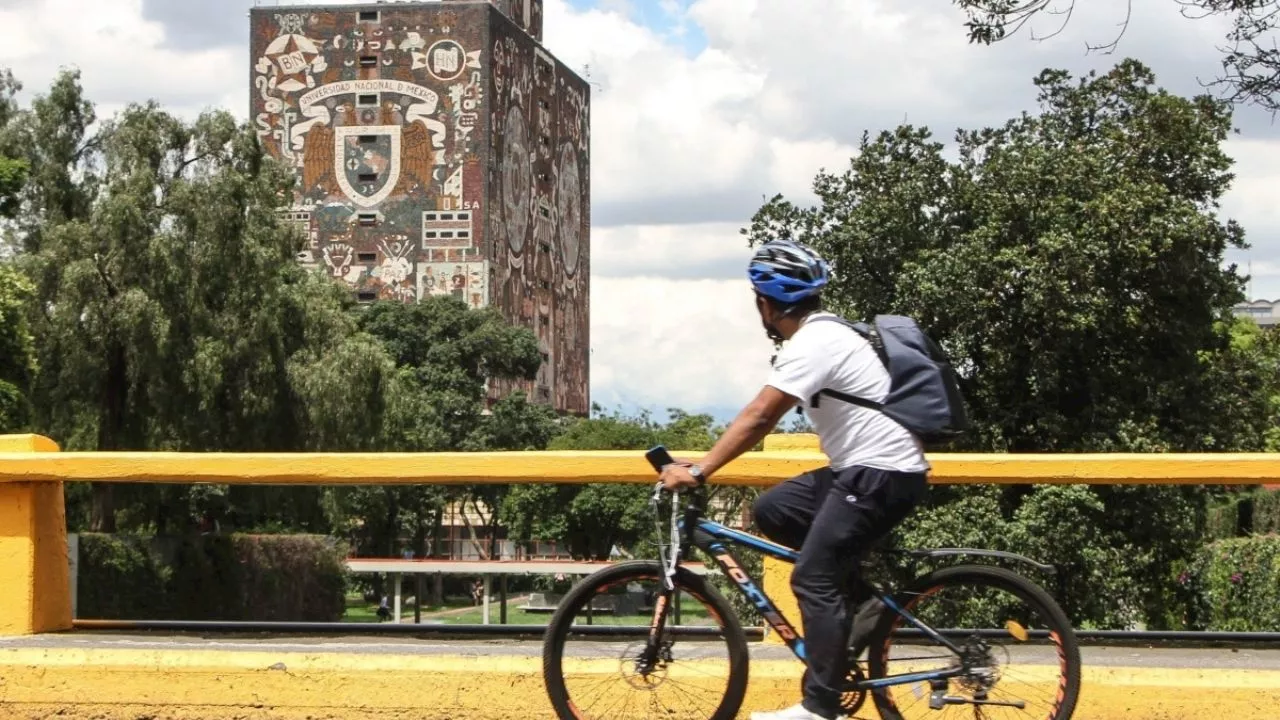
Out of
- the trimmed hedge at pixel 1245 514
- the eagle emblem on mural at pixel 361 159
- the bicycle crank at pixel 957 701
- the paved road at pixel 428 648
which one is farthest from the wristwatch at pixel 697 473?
the eagle emblem on mural at pixel 361 159

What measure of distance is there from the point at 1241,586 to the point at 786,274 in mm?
21846

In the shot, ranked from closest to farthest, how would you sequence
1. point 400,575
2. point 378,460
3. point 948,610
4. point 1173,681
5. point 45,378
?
point 948,610 → point 1173,681 → point 378,460 → point 45,378 → point 400,575

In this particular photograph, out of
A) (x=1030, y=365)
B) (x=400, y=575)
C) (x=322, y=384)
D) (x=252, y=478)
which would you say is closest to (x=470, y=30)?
(x=400, y=575)

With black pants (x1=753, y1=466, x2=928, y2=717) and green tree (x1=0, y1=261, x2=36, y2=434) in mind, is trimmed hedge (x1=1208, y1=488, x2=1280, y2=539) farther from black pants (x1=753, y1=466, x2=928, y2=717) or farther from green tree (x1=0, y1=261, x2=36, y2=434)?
black pants (x1=753, y1=466, x2=928, y2=717)

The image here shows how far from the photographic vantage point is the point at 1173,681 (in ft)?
23.7

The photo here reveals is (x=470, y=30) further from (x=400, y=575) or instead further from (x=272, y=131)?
(x=400, y=575)

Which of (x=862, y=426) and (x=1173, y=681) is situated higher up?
(x=862, y=426)

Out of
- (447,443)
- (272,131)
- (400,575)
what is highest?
(272,131)

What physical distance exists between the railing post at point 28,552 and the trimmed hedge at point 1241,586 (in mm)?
16935

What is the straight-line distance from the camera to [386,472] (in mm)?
8219

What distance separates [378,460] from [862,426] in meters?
3.00

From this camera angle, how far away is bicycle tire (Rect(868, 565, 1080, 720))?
6238 mm

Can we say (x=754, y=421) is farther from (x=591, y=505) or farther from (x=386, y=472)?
(x=591, y=505)

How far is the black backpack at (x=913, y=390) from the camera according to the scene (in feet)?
19.4
